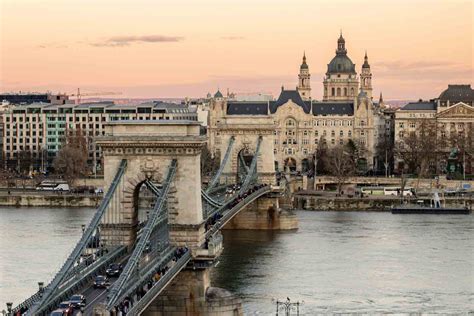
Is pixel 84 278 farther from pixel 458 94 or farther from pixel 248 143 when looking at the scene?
pixel 458 94

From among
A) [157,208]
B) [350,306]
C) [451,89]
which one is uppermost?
[451,89]

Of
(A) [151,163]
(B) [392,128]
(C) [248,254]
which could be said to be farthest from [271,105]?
(A) [151,163]

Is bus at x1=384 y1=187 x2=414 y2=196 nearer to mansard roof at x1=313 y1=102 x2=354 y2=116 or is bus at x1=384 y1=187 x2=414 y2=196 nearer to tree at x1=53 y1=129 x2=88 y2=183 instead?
tree at x1=53 y1=129 x2=88 y2=183

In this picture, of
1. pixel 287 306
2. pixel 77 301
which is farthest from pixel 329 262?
pixel 77 301

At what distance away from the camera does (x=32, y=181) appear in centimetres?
9594

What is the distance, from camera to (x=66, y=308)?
30.3m

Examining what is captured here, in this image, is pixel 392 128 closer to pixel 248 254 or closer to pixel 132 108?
pixel 132 108

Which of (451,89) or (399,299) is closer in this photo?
(399,299)

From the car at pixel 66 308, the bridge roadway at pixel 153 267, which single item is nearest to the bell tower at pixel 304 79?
the bridge roadway at pixel 153 267

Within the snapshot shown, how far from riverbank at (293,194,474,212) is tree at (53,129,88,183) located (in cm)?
1683

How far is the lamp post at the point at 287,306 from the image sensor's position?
3979cm

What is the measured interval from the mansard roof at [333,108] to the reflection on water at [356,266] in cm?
3932

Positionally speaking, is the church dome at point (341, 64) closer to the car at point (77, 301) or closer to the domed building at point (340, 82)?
the domed building at point (340, 82)

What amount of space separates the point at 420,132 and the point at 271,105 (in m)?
13.0
